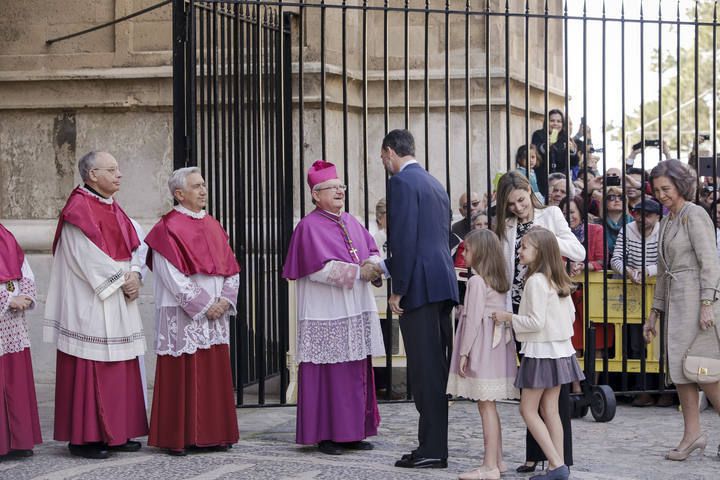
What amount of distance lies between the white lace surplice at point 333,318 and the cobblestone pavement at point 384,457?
1.88 ft

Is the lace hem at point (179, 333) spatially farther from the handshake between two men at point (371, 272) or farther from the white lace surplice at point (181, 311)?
the handshake between two men at point (371, 272)

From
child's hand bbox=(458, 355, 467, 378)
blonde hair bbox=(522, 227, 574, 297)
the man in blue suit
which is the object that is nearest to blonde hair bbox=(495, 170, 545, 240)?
the man in blue suit

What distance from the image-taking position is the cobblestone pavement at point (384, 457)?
270 inches

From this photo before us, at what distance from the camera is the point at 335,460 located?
7250 mm

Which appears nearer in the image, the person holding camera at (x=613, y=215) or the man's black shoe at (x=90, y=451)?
the man's black shoe at (x=90, y=451)

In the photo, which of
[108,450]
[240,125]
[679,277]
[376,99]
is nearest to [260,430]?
[108,450]

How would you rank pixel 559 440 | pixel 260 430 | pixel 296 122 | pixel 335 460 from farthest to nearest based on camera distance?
pixel 296 122, pixel 260 430, pixel 335 460, pixel 559 440

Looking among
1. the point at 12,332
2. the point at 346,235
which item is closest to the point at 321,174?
the point at 346,235

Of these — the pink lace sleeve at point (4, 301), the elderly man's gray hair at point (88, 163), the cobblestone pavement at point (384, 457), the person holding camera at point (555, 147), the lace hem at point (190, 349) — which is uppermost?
the person holding camera at point (555, 147)

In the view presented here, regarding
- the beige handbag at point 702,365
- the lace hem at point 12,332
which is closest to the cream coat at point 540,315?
the beige handbag at point 702,365

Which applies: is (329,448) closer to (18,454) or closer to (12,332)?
(18,454)

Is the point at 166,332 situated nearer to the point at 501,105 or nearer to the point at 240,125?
the point at 240,125

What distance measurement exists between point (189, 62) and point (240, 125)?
56 cm

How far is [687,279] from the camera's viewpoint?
7293 millimetres
